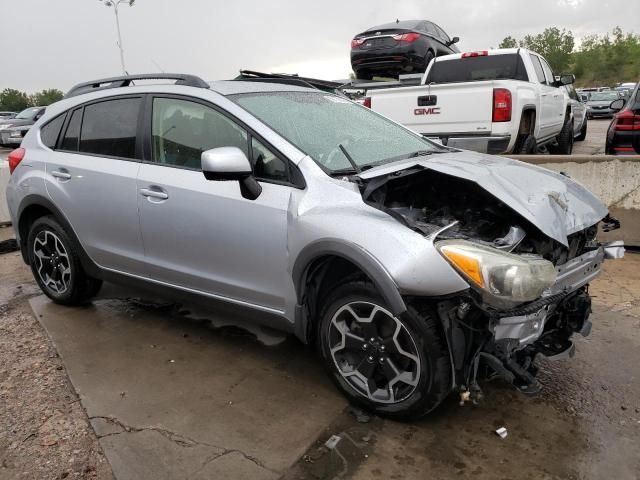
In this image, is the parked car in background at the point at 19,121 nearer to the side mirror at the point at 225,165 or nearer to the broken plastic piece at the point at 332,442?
the side mirror at the point at 225,165

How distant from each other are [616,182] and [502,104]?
1.94 metres

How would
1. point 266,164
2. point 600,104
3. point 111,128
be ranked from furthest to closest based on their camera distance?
point 600,104, point 111,128, point 266,164

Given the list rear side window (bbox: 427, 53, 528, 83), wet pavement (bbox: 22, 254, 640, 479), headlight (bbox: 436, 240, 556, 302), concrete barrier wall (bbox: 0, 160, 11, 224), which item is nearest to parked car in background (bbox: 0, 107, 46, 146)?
concrete barrier wall (bbox: 0, 160, 11, 224)

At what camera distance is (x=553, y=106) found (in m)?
8.96

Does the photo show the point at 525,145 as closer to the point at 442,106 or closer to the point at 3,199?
the point at 442,106

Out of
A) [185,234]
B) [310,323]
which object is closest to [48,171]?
[185,234]

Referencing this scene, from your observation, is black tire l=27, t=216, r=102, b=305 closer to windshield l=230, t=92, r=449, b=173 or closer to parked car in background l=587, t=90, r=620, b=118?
windshield l=230, t=92, r=449, b=173

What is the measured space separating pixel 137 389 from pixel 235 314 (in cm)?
73

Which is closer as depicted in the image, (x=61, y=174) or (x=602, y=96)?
(x=61, y=174)

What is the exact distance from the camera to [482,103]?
7023mm

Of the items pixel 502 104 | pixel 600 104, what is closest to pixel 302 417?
pixel 502 104

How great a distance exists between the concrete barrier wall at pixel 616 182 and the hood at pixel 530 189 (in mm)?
2416

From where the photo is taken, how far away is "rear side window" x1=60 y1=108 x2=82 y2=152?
4312 millimetres

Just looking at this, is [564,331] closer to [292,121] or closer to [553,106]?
[292,121]
